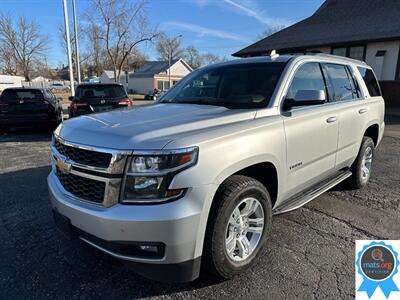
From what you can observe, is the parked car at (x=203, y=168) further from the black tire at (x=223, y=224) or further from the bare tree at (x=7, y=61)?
the bare tree at (x=7, y=61)

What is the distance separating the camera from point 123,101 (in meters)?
9.98

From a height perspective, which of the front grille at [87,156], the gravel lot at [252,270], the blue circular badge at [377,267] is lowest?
the gravel lot at [252,270]

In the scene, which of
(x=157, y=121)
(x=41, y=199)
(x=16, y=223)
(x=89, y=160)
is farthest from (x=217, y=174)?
(x=41, y=199)

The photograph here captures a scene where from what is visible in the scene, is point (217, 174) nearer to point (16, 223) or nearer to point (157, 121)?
point (157, 121)

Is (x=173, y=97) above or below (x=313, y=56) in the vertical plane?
below

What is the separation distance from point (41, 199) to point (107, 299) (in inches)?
106

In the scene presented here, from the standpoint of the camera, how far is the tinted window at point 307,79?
11.2ft

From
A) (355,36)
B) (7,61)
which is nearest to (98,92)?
(355,36)

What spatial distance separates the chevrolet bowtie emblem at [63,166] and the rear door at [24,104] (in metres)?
8.55

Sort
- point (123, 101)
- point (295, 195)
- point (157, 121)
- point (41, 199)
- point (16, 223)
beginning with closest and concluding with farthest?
1. point (157, 121)
2. point (295, 195)
3. point (16, 223)
4. point (41, 199)
5. point (123, 101)

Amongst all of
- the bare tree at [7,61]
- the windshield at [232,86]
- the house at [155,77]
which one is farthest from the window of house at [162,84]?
the windshield at [232,86]

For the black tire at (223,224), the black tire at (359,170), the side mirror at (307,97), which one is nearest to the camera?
the black tire at (223,224)

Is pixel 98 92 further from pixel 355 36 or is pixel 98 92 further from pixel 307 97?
pixel 355 36

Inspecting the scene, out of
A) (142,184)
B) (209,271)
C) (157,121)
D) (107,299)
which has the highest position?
(157,121)
